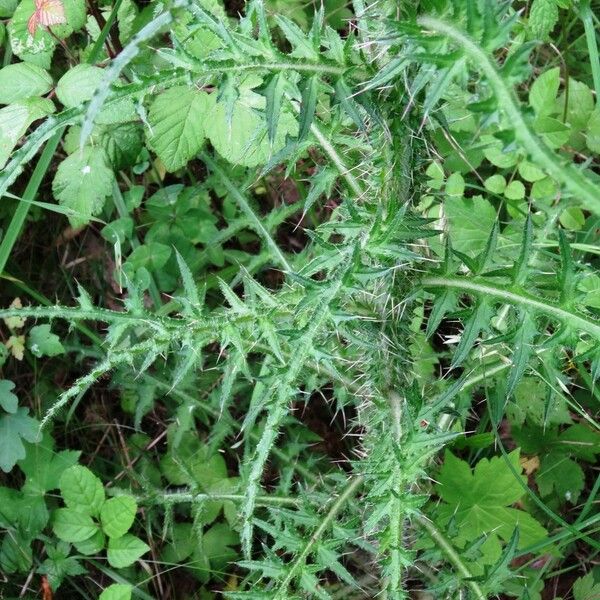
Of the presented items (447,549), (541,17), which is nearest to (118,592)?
(447,549)

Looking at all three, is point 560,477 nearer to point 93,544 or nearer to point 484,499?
point 484,499

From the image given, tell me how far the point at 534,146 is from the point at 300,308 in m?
0.61

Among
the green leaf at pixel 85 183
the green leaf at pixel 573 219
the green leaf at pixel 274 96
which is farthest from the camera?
the green leaf at pixel 573 219

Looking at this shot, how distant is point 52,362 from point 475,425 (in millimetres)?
1553

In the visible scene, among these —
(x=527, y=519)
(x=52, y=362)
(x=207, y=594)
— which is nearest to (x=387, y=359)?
(x=527, y=519)

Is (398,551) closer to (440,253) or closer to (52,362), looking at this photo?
(440,253)

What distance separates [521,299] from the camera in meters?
1.50

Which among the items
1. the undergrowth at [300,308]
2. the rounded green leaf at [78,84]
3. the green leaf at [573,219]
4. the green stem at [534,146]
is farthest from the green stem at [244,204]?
the green stem at [534,146]

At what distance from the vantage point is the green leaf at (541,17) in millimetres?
2061

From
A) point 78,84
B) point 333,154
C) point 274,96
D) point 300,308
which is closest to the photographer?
point 274,96

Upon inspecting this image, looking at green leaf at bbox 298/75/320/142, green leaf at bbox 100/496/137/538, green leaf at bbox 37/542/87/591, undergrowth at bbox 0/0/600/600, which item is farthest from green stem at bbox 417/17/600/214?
green leaf at bbox 37/542/87/591

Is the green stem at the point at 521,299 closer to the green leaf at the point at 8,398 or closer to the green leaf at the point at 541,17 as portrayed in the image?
the green leaf at the point at 541,17

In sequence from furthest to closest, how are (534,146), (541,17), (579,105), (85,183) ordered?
(579,105), (85,183), (541,17), (534,146)

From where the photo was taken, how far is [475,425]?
2619mm
